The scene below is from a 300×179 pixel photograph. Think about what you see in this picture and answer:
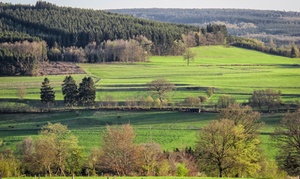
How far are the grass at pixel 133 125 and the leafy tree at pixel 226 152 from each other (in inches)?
341

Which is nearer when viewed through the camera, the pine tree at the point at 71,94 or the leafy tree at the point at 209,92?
the pine tree at the point at 71,94

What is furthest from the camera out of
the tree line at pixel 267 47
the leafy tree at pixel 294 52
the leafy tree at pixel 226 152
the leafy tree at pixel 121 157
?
the tree line at pixel 267 47

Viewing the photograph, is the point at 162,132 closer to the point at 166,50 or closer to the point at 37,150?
the point at 37,150

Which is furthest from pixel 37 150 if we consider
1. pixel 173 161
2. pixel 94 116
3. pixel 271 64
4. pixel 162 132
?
pixel 271 64

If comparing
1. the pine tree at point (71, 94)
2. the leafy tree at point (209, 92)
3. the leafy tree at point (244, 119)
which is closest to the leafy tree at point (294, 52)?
the leafy tree at point (209, 92)

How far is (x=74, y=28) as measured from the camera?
179 meters

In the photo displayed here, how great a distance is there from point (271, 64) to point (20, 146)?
100271 millimetres

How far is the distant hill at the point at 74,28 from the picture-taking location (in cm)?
16525

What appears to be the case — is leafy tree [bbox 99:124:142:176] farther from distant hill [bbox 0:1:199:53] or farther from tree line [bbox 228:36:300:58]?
tree line [bbox 228:36:300:58]

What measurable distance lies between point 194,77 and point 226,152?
220ft

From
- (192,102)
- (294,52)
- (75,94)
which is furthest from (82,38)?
(192,102)

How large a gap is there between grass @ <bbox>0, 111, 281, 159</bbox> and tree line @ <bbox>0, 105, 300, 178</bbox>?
7.90 meters

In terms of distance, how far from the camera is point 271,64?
137 metres

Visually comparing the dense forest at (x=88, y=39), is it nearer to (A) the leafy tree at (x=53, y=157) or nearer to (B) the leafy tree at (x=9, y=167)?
(B) the leafy tree at (x=9, y=167)
